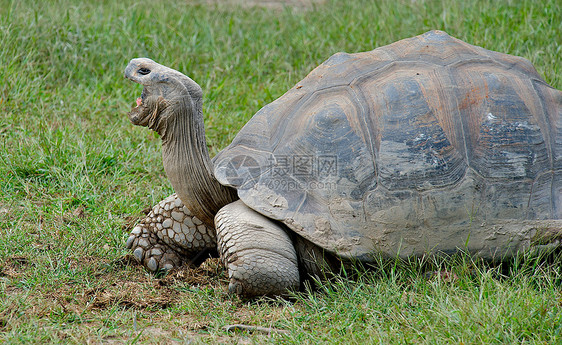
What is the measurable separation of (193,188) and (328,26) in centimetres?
393

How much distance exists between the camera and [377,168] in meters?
3.07

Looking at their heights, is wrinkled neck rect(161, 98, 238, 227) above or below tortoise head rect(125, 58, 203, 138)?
below

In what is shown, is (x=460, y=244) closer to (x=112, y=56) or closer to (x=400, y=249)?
(x=400, y=249)

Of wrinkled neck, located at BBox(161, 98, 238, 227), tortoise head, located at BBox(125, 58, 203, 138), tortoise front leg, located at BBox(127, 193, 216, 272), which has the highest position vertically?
tortoise head, located at BBox(125, 58, 203, 138)

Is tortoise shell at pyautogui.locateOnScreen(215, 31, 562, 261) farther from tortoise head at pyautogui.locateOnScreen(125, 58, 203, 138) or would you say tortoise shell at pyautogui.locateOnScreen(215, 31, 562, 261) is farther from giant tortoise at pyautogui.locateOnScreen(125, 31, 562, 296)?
tortoise head at pyautogui.locateOnScreen(125, 58, 203, 138)

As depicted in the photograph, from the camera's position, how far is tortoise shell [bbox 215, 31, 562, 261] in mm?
3057

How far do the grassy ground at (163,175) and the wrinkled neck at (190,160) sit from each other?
45 centimetres

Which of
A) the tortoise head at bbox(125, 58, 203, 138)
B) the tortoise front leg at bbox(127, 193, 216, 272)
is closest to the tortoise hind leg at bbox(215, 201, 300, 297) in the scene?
the tortoise front leg at bbox(127, 193, 216, 272)

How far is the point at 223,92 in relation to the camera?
18.9ft

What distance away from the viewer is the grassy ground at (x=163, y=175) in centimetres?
273

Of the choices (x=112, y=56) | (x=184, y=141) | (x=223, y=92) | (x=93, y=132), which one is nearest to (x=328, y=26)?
(x=223, y=92)

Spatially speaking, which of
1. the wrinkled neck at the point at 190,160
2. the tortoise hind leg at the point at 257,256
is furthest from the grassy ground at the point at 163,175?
the wrinkled neck at the point at 190,160

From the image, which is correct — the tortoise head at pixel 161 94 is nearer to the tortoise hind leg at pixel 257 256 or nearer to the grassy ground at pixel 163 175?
the tortoise hind leg at pixel 257 256

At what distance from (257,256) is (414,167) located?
873 mm
